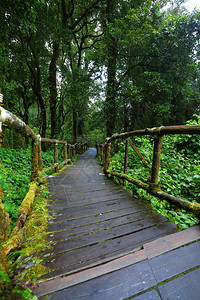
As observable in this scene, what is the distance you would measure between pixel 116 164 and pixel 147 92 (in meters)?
5.98

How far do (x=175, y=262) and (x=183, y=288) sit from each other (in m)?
0.17

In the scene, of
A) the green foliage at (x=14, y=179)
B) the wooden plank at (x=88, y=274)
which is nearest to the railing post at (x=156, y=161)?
the wooden plank at (x=88, y=274)

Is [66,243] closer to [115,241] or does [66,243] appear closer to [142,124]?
[115,241]

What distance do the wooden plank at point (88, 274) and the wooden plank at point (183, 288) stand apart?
0.72ft

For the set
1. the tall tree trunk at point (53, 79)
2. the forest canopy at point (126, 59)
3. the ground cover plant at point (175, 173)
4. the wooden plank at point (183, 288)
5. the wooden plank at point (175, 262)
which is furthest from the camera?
the tall tree trunk at point (53, 79)

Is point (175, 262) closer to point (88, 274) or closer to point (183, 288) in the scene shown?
point (183, 288)

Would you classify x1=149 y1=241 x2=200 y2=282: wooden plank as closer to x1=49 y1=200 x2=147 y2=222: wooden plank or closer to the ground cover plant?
Answer: the ground cover plant

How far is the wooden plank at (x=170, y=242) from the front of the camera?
1.11m

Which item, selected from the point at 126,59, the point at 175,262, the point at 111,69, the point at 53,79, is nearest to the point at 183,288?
the point at 175,262

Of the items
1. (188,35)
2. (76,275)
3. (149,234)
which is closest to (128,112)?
(188,35)

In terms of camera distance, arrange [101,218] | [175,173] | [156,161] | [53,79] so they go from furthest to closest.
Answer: [53,79], [175,173], [156,161], [101,218]

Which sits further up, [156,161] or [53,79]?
[53,79]

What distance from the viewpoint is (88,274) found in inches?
37.8

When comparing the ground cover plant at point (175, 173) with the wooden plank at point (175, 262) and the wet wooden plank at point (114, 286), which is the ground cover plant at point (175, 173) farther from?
the wet wooden plank at point (114, 286)
